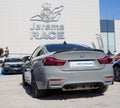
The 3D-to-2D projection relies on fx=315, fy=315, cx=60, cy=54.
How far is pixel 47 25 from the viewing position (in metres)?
39.7

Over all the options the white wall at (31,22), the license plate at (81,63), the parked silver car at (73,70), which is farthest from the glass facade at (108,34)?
the license plate at (81,63)

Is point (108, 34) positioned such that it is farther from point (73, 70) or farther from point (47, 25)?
point (73, 70)

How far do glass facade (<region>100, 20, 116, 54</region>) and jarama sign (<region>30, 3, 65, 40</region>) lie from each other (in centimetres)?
994

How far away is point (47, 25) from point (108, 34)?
43.4 ft

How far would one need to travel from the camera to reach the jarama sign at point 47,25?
39.4m

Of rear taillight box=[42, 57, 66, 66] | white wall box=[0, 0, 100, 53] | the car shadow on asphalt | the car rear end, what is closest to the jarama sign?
white wall box=[0, 0, 100, 53]

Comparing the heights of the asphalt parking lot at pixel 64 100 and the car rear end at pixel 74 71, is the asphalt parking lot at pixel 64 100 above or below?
below

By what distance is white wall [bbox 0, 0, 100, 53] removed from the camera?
39875 mm

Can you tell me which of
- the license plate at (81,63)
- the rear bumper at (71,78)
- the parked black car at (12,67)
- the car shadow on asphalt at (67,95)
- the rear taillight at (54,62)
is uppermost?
the rear taillight at (54,62)

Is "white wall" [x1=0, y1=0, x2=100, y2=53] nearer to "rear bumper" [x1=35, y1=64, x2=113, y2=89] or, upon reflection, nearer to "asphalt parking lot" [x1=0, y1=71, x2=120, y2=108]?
"asphalt parking lot" [x1=0, y1=71, x2=120, y2=108]

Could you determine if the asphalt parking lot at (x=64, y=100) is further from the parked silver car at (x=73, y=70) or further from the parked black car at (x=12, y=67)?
the parked black car at (x=12, y=67)

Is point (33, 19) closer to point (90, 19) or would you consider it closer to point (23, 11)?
point (23, 11)

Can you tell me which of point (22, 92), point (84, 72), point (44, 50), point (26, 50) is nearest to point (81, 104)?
point (84, 72)

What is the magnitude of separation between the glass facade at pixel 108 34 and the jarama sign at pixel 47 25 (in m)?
9.94
